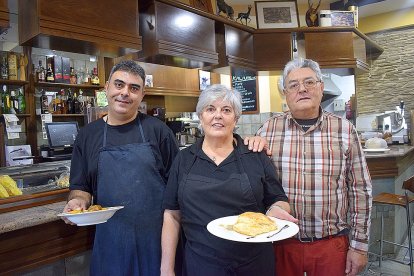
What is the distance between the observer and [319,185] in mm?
1698

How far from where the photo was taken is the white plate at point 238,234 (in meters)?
1.24

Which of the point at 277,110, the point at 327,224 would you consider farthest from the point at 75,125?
the point at 327,224

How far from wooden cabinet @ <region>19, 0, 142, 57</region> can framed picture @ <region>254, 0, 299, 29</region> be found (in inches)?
72.9

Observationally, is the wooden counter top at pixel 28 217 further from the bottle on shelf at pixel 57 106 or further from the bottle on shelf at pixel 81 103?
the bottle on shelf at pixel 81 103

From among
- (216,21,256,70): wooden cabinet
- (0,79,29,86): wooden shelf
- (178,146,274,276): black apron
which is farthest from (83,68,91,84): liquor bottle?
(178,146,274,276): black apron

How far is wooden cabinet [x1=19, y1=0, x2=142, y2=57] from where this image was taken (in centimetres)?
210

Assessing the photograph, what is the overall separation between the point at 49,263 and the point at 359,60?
4.11 meters

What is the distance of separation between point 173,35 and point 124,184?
1.55 metres

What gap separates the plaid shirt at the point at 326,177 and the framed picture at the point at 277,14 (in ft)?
8.39

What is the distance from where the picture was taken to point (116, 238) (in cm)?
178

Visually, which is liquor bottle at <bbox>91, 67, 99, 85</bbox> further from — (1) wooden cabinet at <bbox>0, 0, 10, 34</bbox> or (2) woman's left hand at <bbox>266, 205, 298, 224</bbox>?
(2) woman's left hand at <bbox>266, 205, 298, 224</bbox>

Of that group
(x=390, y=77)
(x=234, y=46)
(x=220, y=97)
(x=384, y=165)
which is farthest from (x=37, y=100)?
(x=390, y=77)

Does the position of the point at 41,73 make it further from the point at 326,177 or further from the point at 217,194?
the point at 326,177

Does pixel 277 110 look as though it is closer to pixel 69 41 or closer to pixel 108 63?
pixel 108 63
